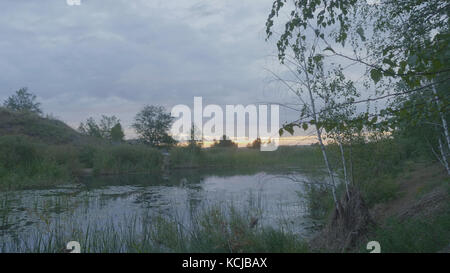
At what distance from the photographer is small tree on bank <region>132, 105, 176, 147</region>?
48.4 meters

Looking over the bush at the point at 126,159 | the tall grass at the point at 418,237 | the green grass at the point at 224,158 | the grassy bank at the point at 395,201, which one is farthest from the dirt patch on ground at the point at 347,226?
the green grass at the point at 224,158

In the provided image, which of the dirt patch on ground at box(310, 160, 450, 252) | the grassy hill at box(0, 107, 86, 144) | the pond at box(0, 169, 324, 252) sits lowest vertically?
the pond at box(0, 169, 324, 252)

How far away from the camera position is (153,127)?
48.7 metres

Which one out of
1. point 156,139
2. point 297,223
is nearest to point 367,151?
point 297,223

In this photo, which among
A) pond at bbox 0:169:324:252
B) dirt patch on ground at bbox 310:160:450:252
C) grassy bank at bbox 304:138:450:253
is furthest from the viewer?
A: pond at bbox 0:169:324:252

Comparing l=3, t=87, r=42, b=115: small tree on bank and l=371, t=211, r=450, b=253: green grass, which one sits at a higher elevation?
l=3, t=87, r=42, b=115: small tree on bank

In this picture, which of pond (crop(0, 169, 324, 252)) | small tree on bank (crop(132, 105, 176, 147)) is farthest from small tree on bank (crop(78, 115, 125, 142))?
pond (crop(0, 169, 324, 252))

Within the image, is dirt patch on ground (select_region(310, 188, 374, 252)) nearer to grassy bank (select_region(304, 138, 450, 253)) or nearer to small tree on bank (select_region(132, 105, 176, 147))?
grassy bank (select_region(304, 138, 450, 253))

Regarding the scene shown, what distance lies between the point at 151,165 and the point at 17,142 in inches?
437

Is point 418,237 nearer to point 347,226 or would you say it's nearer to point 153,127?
point 347,226

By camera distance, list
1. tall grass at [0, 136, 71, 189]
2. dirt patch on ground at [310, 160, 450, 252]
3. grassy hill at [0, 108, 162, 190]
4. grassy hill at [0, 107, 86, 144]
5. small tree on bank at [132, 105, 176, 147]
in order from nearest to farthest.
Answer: dirt patch on ground at [310, 160, 450, 252]
tall grass at [0, 136, 71, 189]
grassy hill at [0, 108, 162, 190]
grassy hill at [0, 107, 86, 144]
small tree on bank at [132, 105, 176, 147]

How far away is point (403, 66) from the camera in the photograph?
114 inches

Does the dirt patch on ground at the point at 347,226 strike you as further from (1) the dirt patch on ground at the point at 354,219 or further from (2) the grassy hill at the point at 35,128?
(2) the grassy hill at the point at 35,128
